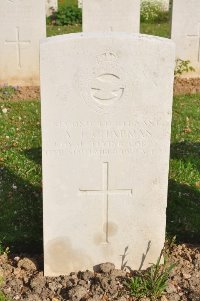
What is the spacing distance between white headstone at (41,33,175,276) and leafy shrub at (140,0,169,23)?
11732mm

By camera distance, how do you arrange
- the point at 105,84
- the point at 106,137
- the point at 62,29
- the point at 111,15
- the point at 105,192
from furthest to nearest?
the point at 62,29
the point at 111,15
the point at 105,192
the point at 106,137
the point at 105,84

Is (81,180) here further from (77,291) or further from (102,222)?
(77,291)

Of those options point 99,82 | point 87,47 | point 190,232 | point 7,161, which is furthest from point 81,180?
point 7,161

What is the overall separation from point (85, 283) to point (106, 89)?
154 cm

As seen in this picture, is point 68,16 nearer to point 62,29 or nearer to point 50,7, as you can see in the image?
point 62,29

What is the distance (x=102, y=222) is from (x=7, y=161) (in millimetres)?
2499

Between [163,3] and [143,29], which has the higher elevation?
[163,3]

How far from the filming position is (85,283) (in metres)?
4.16

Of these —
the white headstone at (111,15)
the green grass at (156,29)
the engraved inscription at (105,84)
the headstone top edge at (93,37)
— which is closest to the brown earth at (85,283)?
the engraved inscription at (105,84)

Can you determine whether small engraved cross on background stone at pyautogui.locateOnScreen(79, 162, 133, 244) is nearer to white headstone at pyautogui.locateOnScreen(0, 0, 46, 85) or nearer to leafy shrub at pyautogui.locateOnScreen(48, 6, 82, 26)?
white headstone at pyautogui.locateOnScreen(0, 0, 46, 85)

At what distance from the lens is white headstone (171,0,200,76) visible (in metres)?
9.55

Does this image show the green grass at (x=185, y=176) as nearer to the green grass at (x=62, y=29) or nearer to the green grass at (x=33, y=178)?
the green grass at (x=33, y=178)

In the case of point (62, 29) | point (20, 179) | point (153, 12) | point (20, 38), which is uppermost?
point (153, 12)

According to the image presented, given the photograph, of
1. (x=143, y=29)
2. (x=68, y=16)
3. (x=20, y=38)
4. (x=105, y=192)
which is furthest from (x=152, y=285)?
(x=68, y=16)
